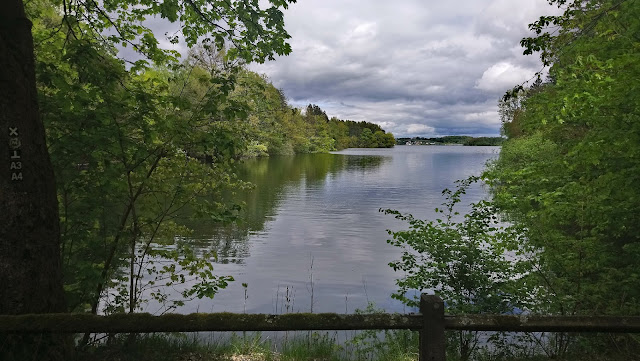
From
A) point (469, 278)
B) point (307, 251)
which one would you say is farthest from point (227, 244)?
point (469, 278)

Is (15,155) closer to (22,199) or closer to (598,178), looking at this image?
(22,199)

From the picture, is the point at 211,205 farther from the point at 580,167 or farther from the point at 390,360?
the point at 580,167

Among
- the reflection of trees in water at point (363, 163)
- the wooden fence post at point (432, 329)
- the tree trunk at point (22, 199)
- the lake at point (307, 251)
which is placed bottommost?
the lake at point (307, 251)

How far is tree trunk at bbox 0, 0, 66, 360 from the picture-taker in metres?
4.11

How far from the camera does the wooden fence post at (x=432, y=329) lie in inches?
164

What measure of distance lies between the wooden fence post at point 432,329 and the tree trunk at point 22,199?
3.97m

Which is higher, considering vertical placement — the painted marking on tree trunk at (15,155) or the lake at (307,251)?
the painted marking on tree trunk at (15,155)

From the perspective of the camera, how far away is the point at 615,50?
854 centimetres

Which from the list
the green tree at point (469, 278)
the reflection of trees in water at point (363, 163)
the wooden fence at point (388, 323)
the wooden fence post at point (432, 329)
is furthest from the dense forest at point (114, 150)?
the reflection of trees in water at point (363, 163)

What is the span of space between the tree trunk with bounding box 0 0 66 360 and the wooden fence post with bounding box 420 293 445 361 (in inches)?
156

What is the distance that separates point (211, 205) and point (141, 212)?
4.69ft

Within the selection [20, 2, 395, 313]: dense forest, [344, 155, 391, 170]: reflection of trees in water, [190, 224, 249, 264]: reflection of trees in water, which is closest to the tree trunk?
[20, 2, 395, 313]: dense forest

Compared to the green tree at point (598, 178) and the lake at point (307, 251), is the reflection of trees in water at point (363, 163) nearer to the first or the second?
the lake at point (307, 251)

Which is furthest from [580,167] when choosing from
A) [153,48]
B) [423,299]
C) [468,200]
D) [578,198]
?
[468,200]
